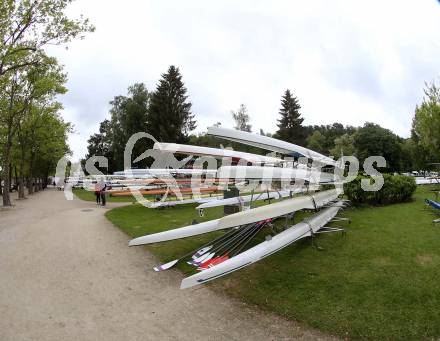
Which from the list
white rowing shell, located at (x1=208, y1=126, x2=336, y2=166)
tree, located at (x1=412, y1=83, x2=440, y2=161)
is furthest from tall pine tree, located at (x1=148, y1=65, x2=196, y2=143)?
white rowing shell, located at (x1=208, y1=126, x2=336, y2=166)

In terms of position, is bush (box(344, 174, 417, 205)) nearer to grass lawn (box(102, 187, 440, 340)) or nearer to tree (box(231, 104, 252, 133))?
grass lawn (box(102, 187, 440, 340))

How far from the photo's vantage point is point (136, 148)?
50594 mm

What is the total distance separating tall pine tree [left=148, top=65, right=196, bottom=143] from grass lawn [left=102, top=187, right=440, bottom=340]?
128 ft

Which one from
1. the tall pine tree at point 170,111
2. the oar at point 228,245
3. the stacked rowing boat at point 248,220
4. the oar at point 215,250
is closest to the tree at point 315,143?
the tall pine tree at point 170,111

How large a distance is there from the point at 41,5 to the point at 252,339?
19.5 metres

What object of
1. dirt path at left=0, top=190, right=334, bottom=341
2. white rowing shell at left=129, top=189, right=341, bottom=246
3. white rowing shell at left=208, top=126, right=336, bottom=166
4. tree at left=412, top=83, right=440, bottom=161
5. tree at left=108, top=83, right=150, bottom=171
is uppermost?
tree at left=108, top=83, right=150, bottom=171

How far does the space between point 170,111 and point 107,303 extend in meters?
44.3

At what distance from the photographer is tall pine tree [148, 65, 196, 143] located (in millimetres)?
47375

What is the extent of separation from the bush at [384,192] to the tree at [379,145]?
38.5 metres

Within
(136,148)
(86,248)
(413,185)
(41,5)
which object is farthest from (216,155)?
(136,148)

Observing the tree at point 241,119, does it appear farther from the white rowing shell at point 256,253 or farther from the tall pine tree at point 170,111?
the white rowing shell at point 256,253

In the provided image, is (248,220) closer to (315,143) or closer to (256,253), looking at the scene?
(256,253)

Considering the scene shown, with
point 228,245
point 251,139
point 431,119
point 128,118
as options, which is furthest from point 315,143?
point 228,245

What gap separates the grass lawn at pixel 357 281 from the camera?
4984 millimetres
